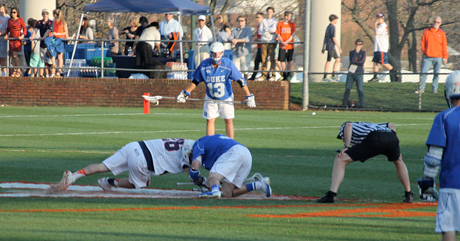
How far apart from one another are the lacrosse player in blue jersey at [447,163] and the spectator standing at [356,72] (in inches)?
597

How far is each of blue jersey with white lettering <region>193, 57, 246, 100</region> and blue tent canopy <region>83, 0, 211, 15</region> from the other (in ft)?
31.9

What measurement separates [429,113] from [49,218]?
617 inches

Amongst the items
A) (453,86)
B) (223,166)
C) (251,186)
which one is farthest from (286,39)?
(453,86)

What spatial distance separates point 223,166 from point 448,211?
122 inches

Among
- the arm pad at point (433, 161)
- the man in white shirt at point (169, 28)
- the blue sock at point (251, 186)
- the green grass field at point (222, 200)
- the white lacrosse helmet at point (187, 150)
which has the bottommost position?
the green grass field at point (222, 200)

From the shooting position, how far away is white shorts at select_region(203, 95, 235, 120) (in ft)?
37.7

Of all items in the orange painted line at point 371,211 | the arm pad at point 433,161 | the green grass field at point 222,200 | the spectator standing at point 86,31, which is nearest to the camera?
the arm pad at point 433,161

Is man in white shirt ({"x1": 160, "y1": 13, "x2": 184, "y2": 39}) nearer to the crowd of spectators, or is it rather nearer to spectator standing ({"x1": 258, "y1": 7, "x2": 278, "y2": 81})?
the crowd of spectators

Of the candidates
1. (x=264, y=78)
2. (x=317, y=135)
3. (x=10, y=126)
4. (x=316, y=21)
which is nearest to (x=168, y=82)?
(x=264, y=78)

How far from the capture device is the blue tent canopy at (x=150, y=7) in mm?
20734

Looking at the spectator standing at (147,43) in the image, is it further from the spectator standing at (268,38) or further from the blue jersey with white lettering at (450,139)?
the blue jersey with white lettering at (450,139)

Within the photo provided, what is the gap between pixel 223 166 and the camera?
279 inches

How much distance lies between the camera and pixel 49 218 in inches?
228

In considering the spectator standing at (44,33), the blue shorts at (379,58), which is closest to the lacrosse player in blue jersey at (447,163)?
the blue shorts at (379,58)
